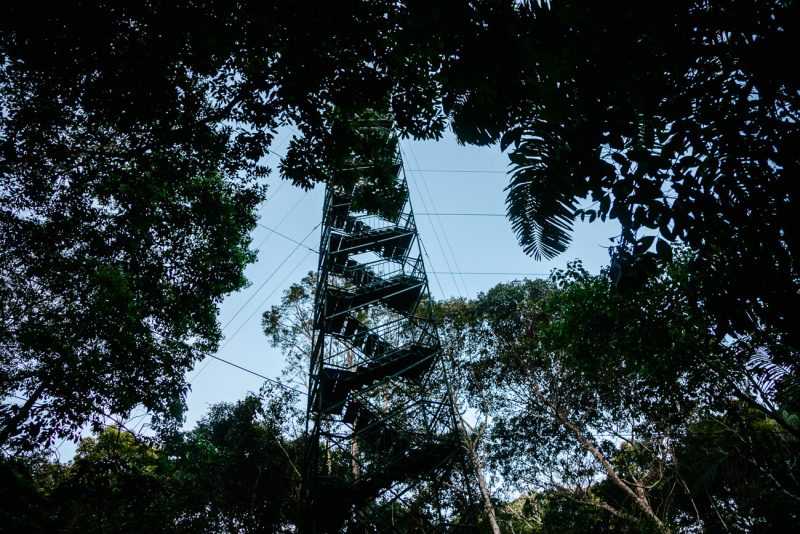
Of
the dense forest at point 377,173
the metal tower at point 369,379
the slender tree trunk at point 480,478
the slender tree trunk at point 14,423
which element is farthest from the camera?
the slender tree trunk at point 480,478

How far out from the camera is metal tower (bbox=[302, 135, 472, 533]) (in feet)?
23.4

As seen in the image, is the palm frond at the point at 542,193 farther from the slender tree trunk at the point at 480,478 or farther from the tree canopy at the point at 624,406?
the slender tree trunk at the point at 480,478

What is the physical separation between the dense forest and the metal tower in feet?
7.00

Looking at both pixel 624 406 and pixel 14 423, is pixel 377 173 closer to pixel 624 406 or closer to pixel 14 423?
pixel 14 423

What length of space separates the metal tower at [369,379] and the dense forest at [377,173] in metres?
2.13

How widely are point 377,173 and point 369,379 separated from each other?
4480mm

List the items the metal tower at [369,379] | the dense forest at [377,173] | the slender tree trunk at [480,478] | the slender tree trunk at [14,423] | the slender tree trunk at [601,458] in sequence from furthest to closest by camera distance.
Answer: the slender tree trunk at [480,478] → the slender tree trunk at [601,458] → the metal tower at [369,379] → the slender tree trunk at [14,423] → the dense forest at [377,173]

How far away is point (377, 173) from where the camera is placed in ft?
19.1

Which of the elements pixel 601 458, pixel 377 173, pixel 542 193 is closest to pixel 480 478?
pixel 601 458

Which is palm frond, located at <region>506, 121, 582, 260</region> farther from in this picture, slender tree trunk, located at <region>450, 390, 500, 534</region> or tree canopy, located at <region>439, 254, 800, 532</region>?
slender tree trunk, located at <region>450, 390, 500, 534</region>

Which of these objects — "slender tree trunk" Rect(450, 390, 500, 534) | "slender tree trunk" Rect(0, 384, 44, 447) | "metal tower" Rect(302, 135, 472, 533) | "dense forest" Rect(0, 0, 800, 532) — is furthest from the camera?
"slender tree trunk" Rect(450, 390, 500, 534)

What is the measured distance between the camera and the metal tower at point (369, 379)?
7.12m

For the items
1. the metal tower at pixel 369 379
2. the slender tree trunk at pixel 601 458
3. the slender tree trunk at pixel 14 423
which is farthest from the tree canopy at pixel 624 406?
the slender tree trunk at pixel 14 423

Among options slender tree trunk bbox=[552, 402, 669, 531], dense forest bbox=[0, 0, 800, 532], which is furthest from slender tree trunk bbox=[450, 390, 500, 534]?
slender tree trunk bbox=[552, 402, 669, 531]
